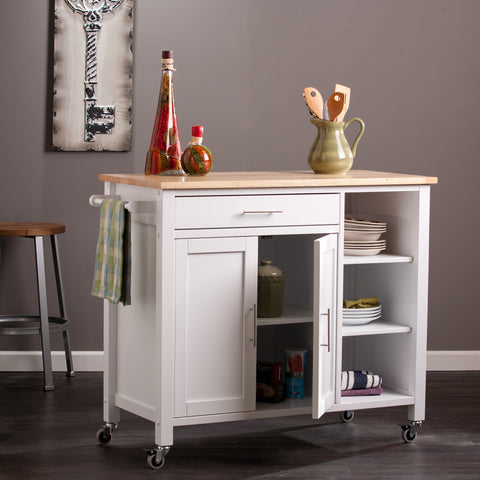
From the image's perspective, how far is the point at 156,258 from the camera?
271 centimetres

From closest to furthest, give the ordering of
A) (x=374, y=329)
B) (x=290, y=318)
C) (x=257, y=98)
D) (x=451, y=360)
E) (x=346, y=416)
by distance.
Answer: (x=290, y=318)
(x=374, y=329)
(x=346, y=416)
(x=257, y=98)
(x=451, y=360)

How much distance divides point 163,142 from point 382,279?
0.99 metres

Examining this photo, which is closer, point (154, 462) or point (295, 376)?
point (154, 462)

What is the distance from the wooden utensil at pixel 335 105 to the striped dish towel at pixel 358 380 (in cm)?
91

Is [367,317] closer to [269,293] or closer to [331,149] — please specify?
[269,293]

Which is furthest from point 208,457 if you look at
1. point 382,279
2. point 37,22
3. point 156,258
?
point 37,22

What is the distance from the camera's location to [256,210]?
2773 millimetres

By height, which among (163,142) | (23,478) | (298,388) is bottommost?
(23,478)

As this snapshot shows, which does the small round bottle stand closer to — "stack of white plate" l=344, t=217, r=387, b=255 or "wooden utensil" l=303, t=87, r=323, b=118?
"wooden utensil" l=303, t=87, r=323, b=118

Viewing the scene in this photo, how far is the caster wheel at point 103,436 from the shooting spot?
299 cm

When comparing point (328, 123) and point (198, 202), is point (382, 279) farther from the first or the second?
point (198, 202)

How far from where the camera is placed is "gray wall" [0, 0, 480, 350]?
3934mm

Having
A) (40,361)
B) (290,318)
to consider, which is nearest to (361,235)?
(290,318)

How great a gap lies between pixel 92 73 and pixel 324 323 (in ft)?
5.82
